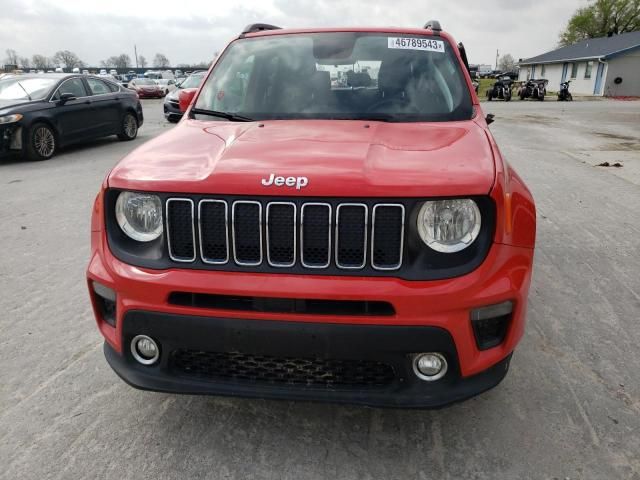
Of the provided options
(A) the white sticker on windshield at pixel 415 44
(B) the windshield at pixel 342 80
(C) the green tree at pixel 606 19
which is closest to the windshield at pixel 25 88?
(B) the windshield at pixel 342 80

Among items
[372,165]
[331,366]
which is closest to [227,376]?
[331,366]

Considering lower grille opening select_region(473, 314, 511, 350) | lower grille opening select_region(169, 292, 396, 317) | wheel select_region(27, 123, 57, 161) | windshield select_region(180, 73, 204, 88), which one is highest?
windshield select_region(180, 73, 204, 88)

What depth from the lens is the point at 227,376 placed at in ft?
7.58

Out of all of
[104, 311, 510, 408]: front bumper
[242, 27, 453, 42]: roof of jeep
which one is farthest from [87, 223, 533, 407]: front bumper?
[242, 27, 453, 42]: roof of jeep

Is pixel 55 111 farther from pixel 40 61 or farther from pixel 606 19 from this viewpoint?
pixel 40 61

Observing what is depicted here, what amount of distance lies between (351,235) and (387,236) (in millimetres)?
140

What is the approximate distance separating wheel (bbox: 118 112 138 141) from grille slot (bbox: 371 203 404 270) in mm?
11677

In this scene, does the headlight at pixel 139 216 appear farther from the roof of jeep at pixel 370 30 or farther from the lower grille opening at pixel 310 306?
the roof of jeep at pixel 370 30

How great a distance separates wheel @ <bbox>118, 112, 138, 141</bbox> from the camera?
495 inches

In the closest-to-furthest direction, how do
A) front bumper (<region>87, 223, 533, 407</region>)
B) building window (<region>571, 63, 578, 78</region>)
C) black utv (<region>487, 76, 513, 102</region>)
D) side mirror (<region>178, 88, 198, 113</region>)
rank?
1. front bumper (<region>87, 223, 533, 407</region>)
2. side mirror (<region>178, 88, 198, 113</region>)
3. black utv (<region>487, 76, 513, 102</region>)
4. building window (<region>571, 63, 578, 78</region>)

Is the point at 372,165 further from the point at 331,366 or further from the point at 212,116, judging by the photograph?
the point at 212,116

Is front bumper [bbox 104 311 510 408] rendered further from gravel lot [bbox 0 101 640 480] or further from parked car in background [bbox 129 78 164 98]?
parked car in background [bbox 129 78 164 98]

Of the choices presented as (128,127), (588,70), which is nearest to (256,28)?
(128,127)

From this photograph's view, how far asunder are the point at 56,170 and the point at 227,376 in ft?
27.0
